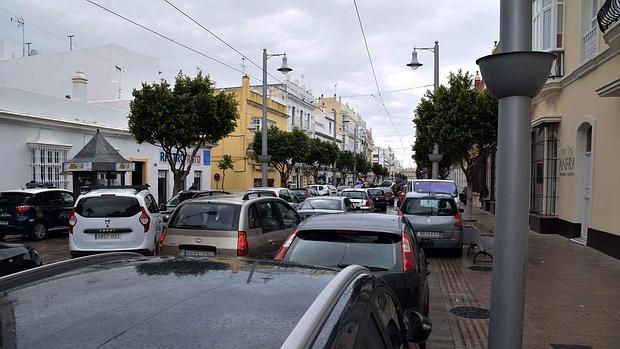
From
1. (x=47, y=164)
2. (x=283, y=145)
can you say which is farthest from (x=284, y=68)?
(x=283, y=145)

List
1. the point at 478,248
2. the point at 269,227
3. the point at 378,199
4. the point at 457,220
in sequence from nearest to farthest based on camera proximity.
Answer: the point at 269,227, the point at 478,248, the point at 457,220, the point at 378,199

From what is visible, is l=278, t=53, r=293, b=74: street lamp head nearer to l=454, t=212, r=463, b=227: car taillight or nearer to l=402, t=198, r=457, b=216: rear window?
l=402, t=198, r=457, b=216: rear window

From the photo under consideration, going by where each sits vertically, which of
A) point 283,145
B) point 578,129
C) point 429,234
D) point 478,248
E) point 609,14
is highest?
point 609,14

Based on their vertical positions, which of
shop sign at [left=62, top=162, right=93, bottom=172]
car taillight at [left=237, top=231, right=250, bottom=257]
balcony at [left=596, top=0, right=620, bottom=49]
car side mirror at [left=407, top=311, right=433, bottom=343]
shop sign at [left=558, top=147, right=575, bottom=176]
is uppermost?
balcony at [left=596, top=0, right=620, bottom=49]

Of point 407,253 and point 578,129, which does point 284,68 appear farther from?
point 407,253

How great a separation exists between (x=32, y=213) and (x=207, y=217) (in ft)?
31.4

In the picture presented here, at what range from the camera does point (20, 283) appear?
89.5 inches

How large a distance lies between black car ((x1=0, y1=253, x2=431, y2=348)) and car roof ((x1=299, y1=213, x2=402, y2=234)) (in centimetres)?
258

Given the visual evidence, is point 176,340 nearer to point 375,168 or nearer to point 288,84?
point 288,84

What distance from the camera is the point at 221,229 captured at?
25.6 ft

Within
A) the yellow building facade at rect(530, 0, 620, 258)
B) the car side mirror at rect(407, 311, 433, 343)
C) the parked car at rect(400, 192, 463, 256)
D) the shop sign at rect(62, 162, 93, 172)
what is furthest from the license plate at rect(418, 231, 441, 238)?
the shop sign at rect(62, 162, 93, 172)

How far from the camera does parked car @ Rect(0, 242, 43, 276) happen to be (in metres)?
6.77

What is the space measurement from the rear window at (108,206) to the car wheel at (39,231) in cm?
609

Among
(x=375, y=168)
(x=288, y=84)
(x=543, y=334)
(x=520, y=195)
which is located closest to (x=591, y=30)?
(x=543, y=334)
